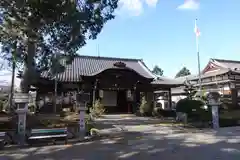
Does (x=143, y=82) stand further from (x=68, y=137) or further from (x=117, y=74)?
(x=68, y=137)

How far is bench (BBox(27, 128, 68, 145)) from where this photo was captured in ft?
31.7

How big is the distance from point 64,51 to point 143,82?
1060cm

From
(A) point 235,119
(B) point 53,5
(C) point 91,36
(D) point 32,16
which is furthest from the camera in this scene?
(A) point 235,119

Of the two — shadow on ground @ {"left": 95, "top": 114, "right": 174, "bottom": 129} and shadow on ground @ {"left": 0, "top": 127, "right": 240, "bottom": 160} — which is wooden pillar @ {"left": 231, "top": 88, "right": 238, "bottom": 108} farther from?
shadow on ground @ {"left": 0, "top": 127, "right": 240, "bottom": 160}

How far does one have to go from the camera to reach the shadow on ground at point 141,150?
7418mm

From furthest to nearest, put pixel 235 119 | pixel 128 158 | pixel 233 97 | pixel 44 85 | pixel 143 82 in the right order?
pixel 233 97 < pixel 143 82 < pixel 44 85 < pixel 235 119 < pixel 128 158

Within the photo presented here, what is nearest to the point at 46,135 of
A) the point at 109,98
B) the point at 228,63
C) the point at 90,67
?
the point at 109,98

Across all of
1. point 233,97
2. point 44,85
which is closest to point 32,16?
point 44,85

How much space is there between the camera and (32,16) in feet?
36.1

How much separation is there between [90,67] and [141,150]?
16.8m

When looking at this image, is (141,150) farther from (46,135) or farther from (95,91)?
(95,91)

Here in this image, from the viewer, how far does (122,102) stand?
79.2ft

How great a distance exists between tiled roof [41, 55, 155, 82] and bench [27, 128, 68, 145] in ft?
34.8

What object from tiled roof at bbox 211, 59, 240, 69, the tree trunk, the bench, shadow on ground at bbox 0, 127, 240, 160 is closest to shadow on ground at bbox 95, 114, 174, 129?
the bench
